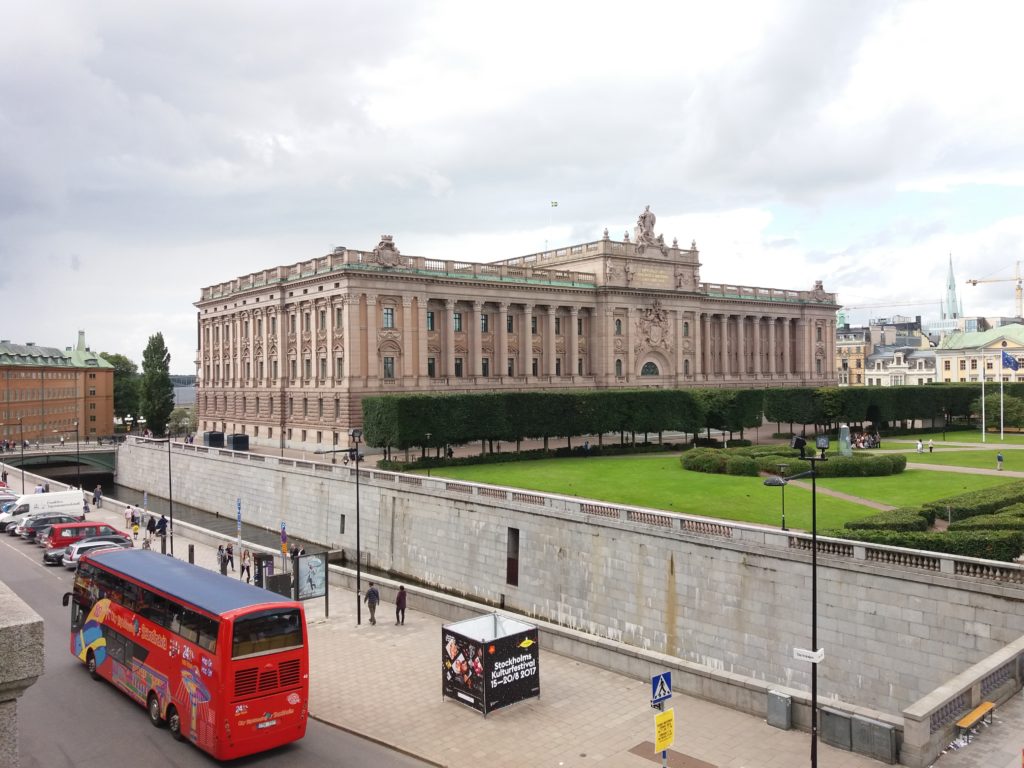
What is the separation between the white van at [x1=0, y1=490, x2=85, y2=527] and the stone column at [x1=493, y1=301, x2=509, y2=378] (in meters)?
45.4

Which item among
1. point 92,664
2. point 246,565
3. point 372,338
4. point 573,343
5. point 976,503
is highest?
point 573,343

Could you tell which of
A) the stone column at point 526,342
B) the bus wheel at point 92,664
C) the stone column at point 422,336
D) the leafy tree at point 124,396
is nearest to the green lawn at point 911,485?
the bus wheel at point 92,664

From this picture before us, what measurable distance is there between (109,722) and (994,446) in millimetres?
72654

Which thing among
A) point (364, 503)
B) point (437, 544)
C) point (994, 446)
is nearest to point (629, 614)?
point (437, 544)

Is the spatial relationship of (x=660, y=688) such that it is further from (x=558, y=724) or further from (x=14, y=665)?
(x=14, y=665)

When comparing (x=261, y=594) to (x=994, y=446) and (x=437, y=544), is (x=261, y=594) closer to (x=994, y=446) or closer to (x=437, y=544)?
(x=437, y=544)

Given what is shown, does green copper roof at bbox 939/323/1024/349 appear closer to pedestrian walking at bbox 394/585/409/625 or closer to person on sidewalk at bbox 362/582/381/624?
pedestrian walking at bbox 394/585/409/625

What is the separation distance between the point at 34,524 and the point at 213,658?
40.2m

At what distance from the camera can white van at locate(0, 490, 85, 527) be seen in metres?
55.1

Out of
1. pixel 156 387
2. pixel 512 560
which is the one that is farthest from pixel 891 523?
pixel 156 387

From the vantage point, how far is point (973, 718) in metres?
18.0

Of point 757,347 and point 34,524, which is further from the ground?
point 757,347

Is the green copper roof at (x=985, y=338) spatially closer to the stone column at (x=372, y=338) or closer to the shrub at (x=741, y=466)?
the shrub at (x=741, y=466)

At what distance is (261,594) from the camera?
68.2 ft
